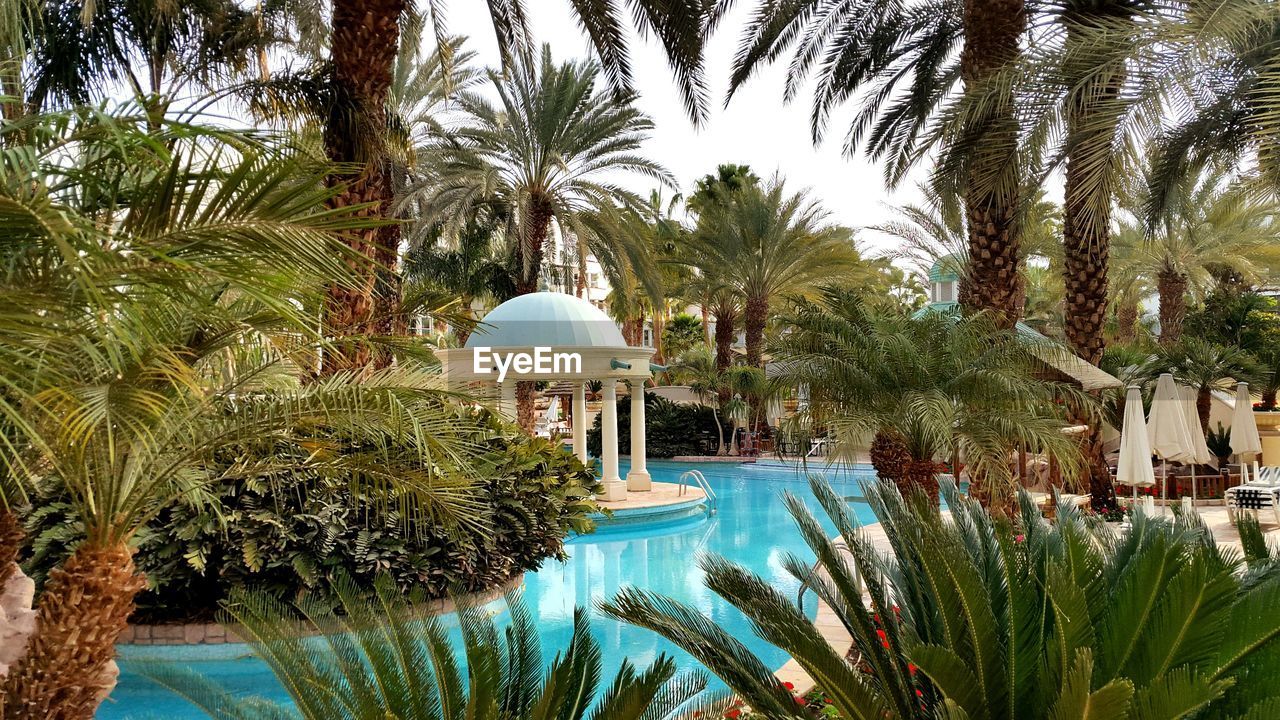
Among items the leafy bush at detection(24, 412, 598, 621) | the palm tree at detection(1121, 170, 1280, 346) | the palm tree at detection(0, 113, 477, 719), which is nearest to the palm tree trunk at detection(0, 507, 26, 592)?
the palm tree at detection(0, 113, 477, 719)

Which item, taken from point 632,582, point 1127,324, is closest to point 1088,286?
point 632,582

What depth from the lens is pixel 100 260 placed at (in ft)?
9.20

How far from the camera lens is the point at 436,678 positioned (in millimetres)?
4391

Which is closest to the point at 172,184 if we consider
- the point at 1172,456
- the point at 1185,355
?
the point at 1172,456

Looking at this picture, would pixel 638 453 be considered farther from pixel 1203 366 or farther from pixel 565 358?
pixel 1203 366

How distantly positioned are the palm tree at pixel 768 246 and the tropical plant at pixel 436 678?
23.1 meters

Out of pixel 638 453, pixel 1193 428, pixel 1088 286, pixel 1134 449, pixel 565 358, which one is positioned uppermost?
pixel 1088 286

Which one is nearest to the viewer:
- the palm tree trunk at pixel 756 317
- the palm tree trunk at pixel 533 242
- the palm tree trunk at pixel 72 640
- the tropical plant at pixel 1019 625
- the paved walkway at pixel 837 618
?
the tropical plant at pixel 1019 625

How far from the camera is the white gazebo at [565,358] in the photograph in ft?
60.2

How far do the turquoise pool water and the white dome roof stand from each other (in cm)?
399

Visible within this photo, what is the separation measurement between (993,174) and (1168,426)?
16.9 feet

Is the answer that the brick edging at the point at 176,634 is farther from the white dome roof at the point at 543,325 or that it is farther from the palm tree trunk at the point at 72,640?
the white dome roof at the point at 543,325

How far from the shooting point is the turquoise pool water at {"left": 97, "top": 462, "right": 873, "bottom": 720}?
8477mm

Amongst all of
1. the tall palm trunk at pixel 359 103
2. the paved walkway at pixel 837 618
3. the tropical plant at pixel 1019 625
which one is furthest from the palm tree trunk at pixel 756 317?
the tropical plant at pixel 1019 625
